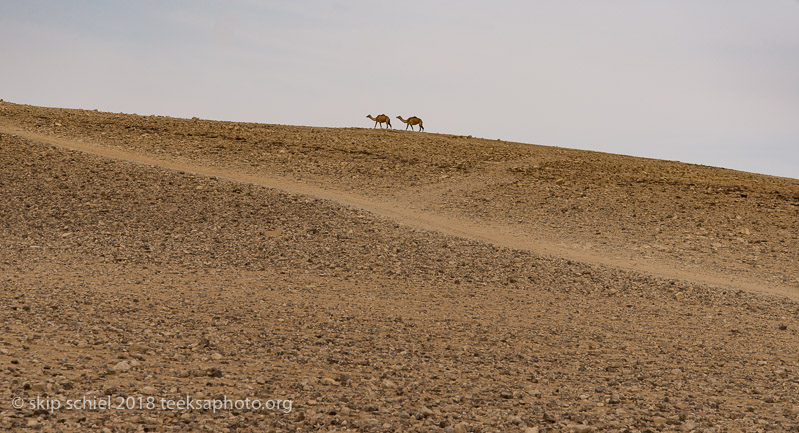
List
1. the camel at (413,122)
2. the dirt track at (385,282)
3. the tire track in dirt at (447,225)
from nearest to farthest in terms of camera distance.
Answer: the dirt track at (385,282) → the tire track in dirt at (447,225) → the camel at (413,122)

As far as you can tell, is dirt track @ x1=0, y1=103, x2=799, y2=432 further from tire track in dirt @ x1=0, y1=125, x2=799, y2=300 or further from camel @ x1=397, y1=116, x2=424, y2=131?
camel @ x1=397, y1=116, x2=424, y2=131

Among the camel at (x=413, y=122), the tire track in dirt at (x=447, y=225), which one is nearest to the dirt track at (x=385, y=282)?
the tire track in dirt at (x=447, y=225)

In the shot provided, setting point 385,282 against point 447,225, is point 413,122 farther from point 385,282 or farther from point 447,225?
point 385,282

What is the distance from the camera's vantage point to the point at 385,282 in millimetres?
11617

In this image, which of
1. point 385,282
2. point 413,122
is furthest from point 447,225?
point 413,122

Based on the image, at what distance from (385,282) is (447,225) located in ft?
15.7

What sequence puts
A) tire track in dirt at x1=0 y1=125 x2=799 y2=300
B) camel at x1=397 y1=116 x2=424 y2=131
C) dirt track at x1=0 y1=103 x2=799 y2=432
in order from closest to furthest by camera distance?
dirt track at x1=0 y1=103 x2=799 y2=432 → tire track in dirt at x1=0 y1=125 x2=799 y2=300 → camel at x1=397 y1=116 x2=424 y2=131

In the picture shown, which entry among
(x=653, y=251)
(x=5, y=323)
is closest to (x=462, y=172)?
(x=653, y=251)

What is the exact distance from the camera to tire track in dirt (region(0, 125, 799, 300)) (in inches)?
552

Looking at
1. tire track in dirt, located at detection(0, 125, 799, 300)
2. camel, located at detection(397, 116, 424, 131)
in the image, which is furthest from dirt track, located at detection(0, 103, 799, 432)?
camel, located at detection(397, 116, 424, 131)

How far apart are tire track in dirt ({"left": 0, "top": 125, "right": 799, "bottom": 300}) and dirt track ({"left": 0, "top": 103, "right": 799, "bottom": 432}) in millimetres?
99

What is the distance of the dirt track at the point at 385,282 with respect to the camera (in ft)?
22.4

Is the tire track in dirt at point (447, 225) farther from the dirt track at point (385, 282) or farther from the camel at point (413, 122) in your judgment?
the camel at point (413, 122)

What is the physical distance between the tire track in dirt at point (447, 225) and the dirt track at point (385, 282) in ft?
0.32
